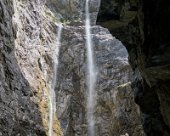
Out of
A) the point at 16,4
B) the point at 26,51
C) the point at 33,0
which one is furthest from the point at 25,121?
the point at 33,0

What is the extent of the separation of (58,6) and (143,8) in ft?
97.9

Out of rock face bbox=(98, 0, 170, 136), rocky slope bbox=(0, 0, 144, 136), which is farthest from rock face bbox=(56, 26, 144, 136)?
rock face bbox=(98, 0, 170, 136)

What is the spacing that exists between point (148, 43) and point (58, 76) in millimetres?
20012

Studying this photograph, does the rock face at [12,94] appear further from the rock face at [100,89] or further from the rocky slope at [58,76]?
the rock face at [100,89]

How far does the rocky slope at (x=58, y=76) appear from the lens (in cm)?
1789

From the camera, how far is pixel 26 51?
22.9m

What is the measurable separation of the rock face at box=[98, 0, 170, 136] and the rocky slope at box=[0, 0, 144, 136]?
6231mm

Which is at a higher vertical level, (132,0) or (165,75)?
(132,0)

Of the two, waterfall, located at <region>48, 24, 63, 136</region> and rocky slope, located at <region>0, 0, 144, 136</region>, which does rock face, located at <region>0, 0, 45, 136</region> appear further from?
waterfall, located at <region>48, 24, 63, 136</region>

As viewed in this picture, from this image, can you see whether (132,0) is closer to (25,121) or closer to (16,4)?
(25,121)

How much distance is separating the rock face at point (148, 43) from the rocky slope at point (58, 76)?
6231 millimetres

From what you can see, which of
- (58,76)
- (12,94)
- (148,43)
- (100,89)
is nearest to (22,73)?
(12,94)

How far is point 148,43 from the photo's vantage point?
35.0 ft

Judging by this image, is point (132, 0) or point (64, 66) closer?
point (132, 0)
